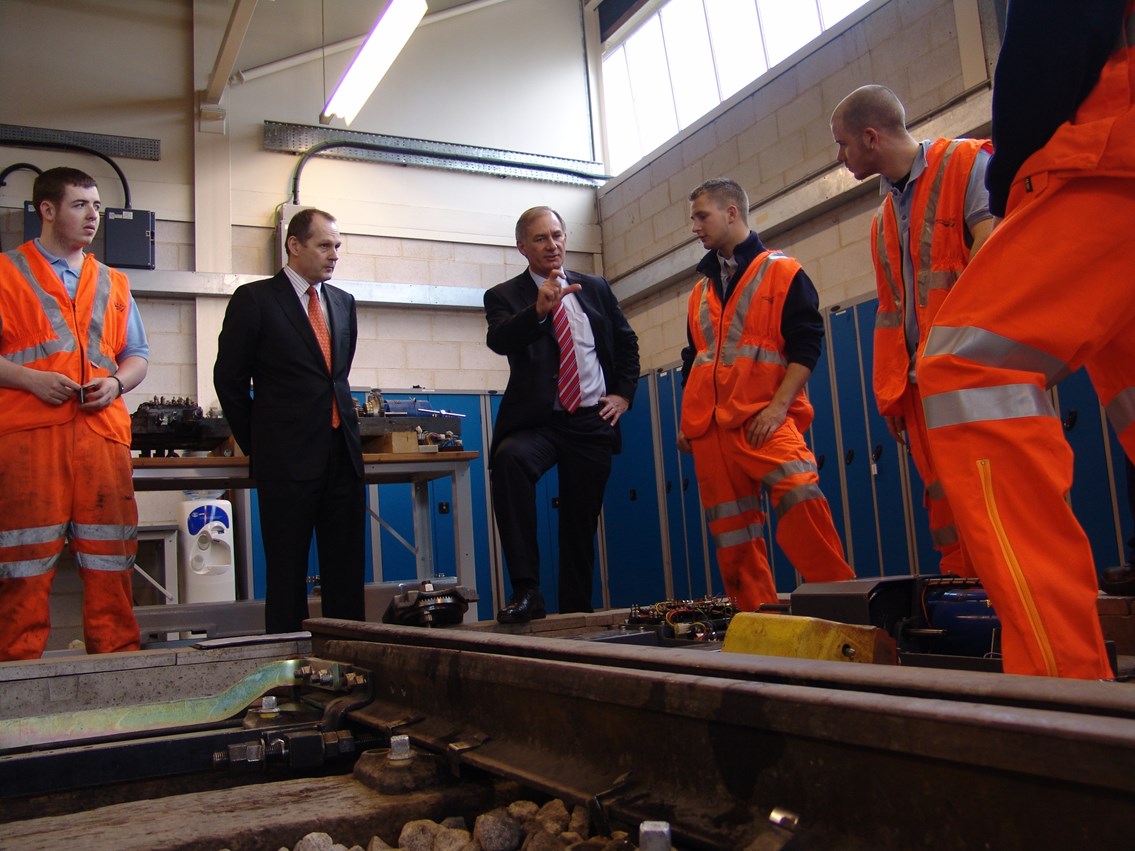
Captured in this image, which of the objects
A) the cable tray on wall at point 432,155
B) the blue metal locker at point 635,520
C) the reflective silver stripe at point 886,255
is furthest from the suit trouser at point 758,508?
the cable tray on wall at point 432,155

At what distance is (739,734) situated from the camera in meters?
0.98

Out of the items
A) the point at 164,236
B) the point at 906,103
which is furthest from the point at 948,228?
the point at 164,236

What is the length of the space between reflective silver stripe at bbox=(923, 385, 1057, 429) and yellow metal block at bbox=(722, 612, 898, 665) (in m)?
0.34

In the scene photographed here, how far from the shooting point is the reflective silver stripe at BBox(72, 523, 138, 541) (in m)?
2.98

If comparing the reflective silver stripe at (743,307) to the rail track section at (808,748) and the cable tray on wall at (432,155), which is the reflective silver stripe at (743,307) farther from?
the cable tray on wall at (432,155)

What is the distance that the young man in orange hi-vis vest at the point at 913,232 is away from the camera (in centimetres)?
266

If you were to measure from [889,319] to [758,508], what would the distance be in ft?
2.71

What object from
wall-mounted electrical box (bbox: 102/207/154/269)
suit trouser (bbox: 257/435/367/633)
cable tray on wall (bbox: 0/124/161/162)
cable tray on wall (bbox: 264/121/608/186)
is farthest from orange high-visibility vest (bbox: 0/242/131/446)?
cable tray on wall (bbox: 264/121/608/186)

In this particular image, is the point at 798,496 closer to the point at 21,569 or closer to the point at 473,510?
the point at 21,569

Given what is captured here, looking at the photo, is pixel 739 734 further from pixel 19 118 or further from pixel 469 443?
pixel 19 118

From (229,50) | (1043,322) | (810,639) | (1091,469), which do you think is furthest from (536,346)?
(229,50)

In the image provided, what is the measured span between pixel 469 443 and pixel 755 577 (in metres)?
5.12

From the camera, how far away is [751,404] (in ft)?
10.9

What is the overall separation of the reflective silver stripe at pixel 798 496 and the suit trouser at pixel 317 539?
61.6 inches
